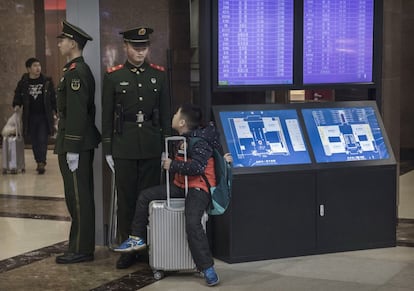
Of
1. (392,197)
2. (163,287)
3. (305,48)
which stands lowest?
(163,287)

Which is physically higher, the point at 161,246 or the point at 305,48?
the point at 305,48

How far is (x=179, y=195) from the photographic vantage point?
6223mm

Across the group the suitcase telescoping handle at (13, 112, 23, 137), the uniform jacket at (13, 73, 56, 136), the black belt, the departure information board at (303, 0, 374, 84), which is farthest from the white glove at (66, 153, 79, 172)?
the suitcase telescoping handle at (13, 112, 23, 137)

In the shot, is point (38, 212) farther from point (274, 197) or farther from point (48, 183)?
point (274, 197)

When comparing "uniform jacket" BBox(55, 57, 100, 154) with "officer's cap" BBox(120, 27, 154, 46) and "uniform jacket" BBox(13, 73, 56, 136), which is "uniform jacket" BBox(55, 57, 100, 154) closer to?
"officer's cap" BBox(120, 27, 154, 46)

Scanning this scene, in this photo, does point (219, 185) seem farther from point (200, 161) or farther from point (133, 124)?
point (133, 124)

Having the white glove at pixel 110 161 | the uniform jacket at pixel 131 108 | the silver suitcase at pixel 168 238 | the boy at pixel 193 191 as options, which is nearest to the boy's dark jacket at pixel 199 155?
the boy at pixel 193 191

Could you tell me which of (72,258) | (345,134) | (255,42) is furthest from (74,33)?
(345,134)

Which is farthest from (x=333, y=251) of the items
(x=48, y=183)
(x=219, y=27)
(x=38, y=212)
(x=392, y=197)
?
(x=48, y=183)

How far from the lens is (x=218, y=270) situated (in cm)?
643

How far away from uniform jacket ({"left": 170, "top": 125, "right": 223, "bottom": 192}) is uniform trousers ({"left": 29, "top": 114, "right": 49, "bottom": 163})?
6306 millimetres

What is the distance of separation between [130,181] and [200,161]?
0.83 metres

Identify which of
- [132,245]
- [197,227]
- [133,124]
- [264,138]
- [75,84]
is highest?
[75,84]

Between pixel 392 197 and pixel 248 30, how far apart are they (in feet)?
5.84
